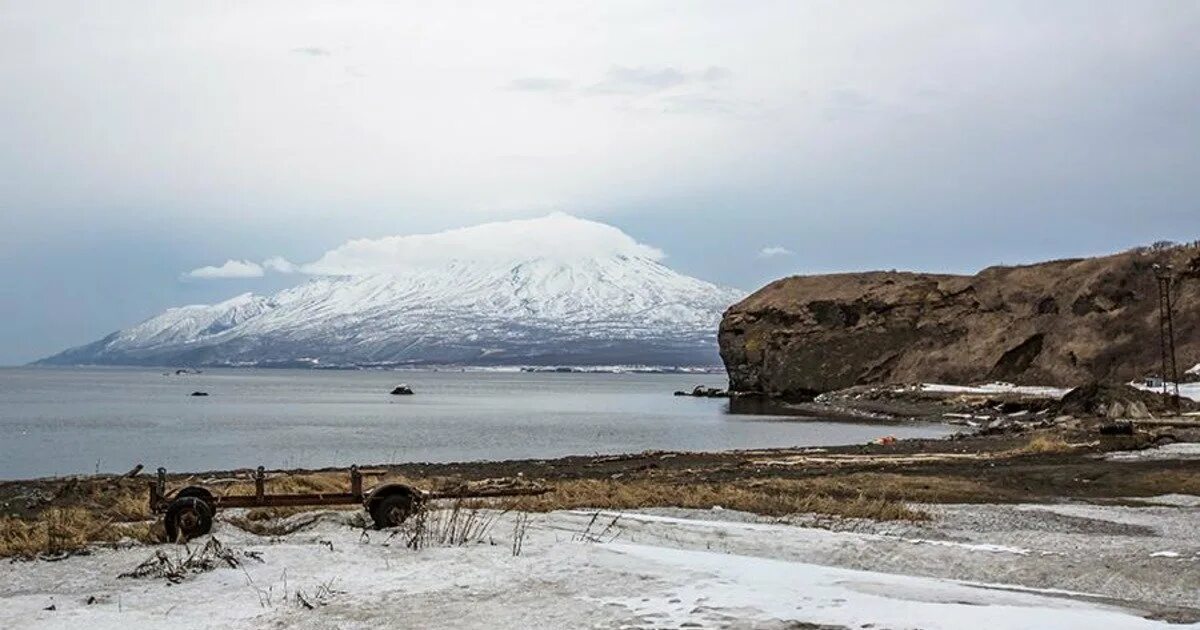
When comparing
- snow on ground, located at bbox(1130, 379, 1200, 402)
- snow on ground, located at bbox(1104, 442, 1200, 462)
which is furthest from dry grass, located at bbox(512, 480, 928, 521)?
snow on ground, located at bbox(1130, 379, 1200, 402)

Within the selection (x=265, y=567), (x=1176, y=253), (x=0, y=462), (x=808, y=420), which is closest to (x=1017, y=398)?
(x=808, y=420)

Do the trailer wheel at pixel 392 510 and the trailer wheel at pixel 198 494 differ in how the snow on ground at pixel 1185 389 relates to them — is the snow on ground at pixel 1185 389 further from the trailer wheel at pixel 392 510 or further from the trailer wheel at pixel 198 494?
the trailer wheel at pixel 198 494

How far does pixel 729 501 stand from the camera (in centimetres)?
1878

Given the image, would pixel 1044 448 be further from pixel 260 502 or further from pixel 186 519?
pixel 186 519

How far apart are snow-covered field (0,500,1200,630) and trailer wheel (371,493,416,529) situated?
0.27 m

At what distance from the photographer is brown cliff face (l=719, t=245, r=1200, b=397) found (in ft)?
301

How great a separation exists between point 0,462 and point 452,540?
4202 centimetres

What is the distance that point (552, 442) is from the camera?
59812 mm

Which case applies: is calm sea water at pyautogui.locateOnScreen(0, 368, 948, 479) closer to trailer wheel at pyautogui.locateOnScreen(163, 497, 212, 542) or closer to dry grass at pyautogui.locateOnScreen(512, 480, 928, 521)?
dry grass at pyautogui.locateOnScreen(512, 480, 928, 521)

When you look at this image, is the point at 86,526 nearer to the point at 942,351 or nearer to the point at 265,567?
the point at 265,567

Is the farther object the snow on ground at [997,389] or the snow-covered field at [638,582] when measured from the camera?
the snow on ground at [997,389]

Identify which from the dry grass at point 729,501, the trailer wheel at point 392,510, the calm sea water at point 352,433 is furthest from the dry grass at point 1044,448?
the trailer wheel at point 392,510

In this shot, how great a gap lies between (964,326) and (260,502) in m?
108

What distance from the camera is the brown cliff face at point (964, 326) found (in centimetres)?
9188
